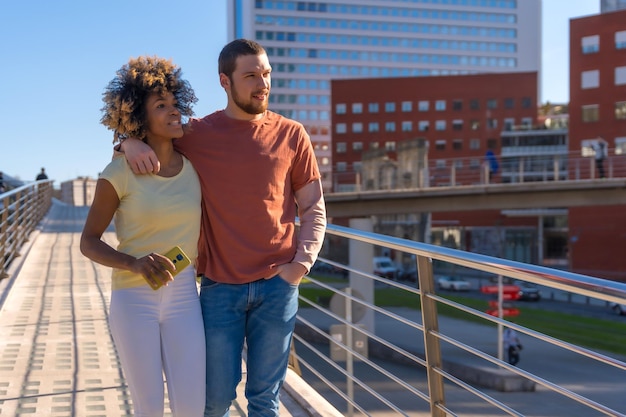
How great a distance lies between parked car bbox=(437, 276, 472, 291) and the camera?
4841 centimetres

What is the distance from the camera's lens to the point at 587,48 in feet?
156

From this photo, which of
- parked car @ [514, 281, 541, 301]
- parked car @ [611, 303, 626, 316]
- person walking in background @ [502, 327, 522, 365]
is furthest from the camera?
parked car @ [514, 281, 541, 301]

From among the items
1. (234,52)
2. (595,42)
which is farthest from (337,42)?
(234,52)

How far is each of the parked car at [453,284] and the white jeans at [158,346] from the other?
154 feet

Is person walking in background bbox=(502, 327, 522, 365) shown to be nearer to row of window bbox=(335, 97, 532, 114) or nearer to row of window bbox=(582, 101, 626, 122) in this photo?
row of window bbox=(582, 101, 626, 122)

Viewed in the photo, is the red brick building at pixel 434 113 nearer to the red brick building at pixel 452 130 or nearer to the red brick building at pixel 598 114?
the red brick building at pixel 452 130

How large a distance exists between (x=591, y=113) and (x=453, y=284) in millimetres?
13348

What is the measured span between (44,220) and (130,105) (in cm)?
1769

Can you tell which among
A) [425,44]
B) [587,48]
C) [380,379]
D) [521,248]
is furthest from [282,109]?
[380,379]

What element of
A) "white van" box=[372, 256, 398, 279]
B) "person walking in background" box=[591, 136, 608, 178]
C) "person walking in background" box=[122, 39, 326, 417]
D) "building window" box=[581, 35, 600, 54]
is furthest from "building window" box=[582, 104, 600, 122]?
"person walking in background" box=[122, 39, 326, 417]

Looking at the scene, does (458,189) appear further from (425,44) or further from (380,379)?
(425,44)

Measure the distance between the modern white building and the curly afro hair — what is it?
87609 millimetres

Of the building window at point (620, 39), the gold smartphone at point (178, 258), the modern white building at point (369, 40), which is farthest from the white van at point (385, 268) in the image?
the gold smartphone at point (178, 258)

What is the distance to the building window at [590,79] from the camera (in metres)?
47.0
